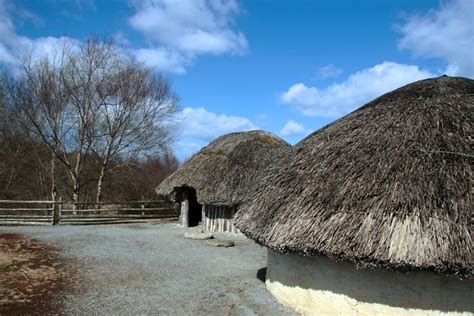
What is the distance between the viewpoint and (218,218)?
1903 cm

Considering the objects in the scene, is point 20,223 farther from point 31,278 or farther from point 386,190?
point 386,190

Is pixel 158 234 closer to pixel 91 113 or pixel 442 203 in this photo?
pixel 91 113

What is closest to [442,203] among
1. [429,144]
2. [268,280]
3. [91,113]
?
[429,144]

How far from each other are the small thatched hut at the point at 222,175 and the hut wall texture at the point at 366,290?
888 cm

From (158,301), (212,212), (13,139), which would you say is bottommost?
(158,301)

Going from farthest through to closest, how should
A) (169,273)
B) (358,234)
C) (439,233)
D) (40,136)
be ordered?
(40,136) → (169,273) → (358,234) → (439,233)

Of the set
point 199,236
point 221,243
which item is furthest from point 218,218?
point 221,243

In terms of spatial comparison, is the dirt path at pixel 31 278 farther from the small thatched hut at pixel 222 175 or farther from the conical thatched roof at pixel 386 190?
the small thatched hut at pixel 222 175

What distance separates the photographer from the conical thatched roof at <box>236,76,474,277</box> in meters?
6.54

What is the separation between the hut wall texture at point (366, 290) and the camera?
690 cm

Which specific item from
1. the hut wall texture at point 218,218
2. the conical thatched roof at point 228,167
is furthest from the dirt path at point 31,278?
the hut wall texture at point 218,218

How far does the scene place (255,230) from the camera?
8.56 meters

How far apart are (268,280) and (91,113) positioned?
66.9ft

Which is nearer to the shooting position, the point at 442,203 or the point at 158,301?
the point at 442,203
